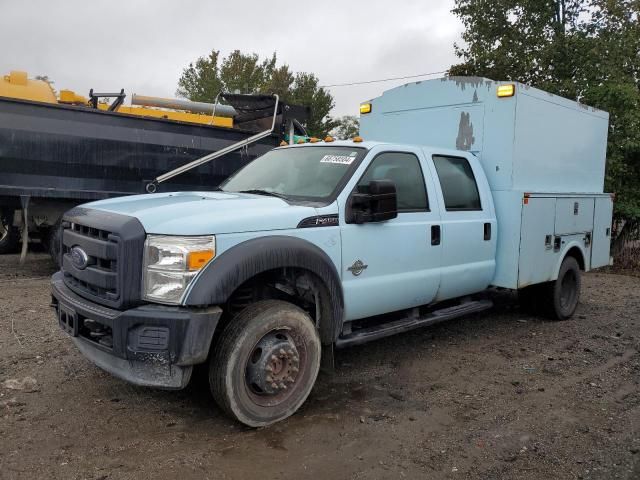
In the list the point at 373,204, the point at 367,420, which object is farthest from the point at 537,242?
the point at 367,420

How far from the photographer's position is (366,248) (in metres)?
4.05

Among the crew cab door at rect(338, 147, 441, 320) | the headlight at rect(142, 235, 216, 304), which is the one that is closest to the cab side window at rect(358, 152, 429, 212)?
the crew cab door at rect(338, 147, 441, 320)

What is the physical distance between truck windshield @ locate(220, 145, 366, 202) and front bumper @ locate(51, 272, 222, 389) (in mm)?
1351

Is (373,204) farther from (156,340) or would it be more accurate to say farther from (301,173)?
(156,340)

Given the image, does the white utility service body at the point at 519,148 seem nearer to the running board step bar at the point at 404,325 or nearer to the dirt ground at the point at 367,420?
the running board step bar at the point at 404,325

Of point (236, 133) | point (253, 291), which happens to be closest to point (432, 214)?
point (253, 291)

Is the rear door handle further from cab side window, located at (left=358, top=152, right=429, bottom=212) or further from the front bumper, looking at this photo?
the front bumper

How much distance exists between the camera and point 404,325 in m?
4.56

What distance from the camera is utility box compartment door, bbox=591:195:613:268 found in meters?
6.88

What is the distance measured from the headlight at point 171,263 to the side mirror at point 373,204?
122 centimetres

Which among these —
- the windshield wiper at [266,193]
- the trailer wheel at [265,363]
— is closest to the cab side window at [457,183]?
the windshield wiper at [266,193]

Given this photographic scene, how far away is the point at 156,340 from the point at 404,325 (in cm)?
223

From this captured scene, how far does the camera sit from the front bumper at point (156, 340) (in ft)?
9.98

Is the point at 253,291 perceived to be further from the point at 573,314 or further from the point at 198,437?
the point at 573,314
